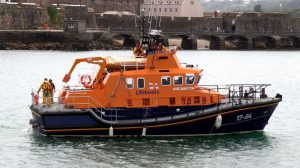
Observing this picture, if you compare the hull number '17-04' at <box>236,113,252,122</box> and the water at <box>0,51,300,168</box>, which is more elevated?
the hull number '17-04' at <box>236,113,252,122</box>

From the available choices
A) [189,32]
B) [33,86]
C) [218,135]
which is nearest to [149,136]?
[218,135]

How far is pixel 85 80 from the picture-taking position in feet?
84.5

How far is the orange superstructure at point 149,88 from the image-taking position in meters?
25.1

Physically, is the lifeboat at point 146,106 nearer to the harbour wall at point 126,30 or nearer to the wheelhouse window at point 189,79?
the wheelhouse window at point 189,79

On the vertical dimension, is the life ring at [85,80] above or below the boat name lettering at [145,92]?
above

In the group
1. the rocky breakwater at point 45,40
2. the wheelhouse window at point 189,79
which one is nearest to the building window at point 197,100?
the wheelhouse window at point 189,79

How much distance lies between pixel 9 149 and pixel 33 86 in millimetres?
20700

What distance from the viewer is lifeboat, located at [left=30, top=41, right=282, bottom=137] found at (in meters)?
24.9

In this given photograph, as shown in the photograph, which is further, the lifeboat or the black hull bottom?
the lifeboat

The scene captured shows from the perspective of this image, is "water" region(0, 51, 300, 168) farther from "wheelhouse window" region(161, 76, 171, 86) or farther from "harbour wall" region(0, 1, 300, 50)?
"harbour wall" region(0, 1, 300, 50)

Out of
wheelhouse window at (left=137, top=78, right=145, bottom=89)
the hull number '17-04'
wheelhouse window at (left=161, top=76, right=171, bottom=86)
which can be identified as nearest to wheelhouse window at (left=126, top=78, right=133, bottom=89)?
wheelhouse window at (left=137, top=78, right=145, bottom=89)

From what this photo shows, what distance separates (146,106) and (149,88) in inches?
24.4

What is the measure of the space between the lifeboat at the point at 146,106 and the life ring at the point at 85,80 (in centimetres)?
27

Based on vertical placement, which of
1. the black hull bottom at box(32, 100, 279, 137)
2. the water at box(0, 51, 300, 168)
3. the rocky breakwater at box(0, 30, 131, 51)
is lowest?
the rocky breakwater at box(0, 30, 131, 51)
